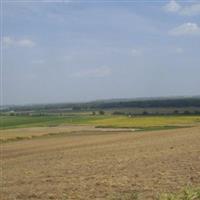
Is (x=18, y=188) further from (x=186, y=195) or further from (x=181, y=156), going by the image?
(x=186, y=195)

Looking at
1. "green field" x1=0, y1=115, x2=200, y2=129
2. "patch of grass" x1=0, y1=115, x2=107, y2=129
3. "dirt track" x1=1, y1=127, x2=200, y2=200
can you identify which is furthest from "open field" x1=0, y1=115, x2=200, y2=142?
"dirt track" x1=1, y1=127, x2=200, y2=200

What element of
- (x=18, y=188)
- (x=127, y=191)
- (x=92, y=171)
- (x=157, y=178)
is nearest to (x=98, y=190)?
(x=127, y=191)

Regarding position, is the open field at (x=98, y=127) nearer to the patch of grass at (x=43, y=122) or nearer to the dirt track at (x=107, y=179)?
the patch of grass at (x=43, y=122)

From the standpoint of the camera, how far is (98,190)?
15172mm

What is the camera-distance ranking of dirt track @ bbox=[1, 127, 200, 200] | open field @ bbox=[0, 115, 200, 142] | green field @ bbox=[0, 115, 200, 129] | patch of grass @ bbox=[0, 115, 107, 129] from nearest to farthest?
dirt track @ bbox=[1, 127, 200, 200], open field @ bbox=[0, 115, 200, 142], green field @ bbox=[0, 115, 200, 129], patch of grass @ bbox=[0, 115, 107, 129]

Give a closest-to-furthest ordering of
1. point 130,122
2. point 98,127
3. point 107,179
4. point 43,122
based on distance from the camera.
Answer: point 107,179, point 98,127, point 130,122, point 43,122

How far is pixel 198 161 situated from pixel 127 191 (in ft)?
19.4

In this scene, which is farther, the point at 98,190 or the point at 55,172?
the point at 55,172

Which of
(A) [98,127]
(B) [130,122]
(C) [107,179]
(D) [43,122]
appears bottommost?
(D) [43,122]

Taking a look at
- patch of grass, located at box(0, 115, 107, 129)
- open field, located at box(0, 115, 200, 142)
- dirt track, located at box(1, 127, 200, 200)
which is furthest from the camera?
patch of grass, located at box(0, 115, 107, 129)

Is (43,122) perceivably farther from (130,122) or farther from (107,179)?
(107,179)

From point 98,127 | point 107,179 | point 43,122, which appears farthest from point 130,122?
point 107,179

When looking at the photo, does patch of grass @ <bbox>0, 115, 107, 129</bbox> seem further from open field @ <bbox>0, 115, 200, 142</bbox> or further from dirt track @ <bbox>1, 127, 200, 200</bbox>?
dirt track @ <bbox>1, 127, 200, 200</bbox>

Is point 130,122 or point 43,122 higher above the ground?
point 130,122
